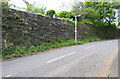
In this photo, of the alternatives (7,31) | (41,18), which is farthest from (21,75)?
(41,18)

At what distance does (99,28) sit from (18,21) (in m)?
22.9

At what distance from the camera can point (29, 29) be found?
10.7 metres

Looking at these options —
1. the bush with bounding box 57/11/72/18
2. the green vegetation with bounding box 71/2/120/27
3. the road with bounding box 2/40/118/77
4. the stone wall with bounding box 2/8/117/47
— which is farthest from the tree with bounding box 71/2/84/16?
the road with bounding box 2/40/118/77

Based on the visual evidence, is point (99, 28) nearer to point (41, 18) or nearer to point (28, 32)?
point (41, 18)

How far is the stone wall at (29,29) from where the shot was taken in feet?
28.5

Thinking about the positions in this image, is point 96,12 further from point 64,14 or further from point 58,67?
point 58,67

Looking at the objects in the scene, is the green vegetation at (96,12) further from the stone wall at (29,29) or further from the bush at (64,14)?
the stone wall at (29,29)

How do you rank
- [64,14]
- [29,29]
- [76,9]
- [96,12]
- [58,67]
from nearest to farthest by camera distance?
[58,67] → [29,29] → [76,9] → [64,14] → [96,12]

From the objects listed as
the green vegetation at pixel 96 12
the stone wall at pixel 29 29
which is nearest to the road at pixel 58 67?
the stone wall at pixel 29 29

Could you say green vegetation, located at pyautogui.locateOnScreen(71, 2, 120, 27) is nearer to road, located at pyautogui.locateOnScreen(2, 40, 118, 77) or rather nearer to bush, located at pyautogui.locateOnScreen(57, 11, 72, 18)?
bush, located at pyautogui.locateOnScreen(57, 11, 72, 18)

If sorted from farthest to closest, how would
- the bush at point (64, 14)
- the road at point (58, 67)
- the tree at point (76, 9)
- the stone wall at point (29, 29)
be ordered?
the bush at point (64, 14), the tree at point (76, 9), the stone wall at point (29, 29), the road at point (58, 67)

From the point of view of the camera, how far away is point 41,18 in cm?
1265

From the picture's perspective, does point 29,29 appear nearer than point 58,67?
No

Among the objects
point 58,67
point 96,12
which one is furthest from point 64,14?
point 58,67
